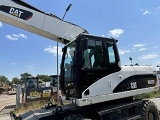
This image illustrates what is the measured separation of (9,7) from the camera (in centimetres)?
680

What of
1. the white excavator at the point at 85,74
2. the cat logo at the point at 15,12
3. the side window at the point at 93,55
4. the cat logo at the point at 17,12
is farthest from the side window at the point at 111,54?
the cat logo at the point at 15,12

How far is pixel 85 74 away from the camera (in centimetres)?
646

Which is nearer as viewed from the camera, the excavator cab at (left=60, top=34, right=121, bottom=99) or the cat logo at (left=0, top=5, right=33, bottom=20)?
the excavator cab at (left=60, top=34, right=121, bottom=99)

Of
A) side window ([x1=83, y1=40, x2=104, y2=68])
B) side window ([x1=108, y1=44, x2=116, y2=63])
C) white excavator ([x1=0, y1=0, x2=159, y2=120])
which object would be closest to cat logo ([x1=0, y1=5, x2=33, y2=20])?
white excavator ([x1=0, y1=0, x2=159, y2=120])

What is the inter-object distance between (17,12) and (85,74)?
2656 millimetres

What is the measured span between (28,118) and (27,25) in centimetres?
268

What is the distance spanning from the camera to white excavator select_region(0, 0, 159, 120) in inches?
255

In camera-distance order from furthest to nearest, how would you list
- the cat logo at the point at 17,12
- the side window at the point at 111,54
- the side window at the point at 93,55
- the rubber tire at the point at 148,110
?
the rubber tire at the point at 148,110 → the side window at the point at 111,54 → the cat logo at the point at 17,12 → the side window at the point at 93,55

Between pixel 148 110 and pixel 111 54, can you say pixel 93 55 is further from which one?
pixel 148 110

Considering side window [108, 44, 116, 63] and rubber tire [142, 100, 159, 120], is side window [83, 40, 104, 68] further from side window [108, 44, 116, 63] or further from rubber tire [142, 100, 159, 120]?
rubber tire [142, 100, 159, 120]

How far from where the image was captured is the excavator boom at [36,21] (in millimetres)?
6815

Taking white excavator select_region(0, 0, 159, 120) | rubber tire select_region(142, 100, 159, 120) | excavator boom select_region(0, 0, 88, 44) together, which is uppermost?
excavator boom select_region(0, 0, 88, 44)

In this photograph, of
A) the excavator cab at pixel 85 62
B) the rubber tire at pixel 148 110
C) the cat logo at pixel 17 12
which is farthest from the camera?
the rubber tire at pixel 148 110

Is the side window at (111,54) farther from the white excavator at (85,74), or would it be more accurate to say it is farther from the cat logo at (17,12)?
the cat logo at (17,12)
